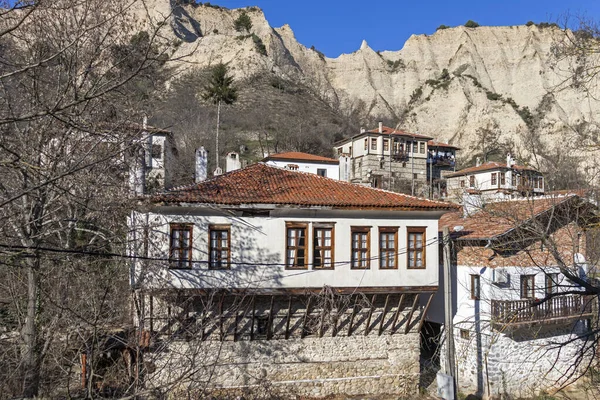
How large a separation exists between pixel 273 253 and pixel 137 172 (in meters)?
4.11

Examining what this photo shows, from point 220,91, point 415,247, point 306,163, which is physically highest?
point 220,91

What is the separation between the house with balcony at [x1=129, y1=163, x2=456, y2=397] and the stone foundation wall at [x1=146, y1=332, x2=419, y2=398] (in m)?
0.03

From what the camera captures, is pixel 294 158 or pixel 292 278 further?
pixel 294 158

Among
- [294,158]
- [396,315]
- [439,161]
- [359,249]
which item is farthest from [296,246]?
[439,161]

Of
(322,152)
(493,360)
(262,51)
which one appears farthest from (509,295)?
(262,51)

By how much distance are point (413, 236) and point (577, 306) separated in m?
6.45

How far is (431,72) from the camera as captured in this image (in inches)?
3061

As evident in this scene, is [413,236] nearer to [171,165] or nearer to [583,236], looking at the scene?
[583,236]

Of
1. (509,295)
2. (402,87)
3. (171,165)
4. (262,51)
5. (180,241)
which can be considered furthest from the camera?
(402,87)

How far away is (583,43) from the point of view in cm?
579

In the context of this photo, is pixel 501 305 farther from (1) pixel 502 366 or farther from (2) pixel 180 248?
(2) pixel 180 248

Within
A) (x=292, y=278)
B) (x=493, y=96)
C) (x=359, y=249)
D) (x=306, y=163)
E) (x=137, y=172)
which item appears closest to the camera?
(x=137, y=172)

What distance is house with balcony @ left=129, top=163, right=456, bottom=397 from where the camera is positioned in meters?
12.2

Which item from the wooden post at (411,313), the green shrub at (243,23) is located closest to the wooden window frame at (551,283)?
the wooden post at (411,313)
